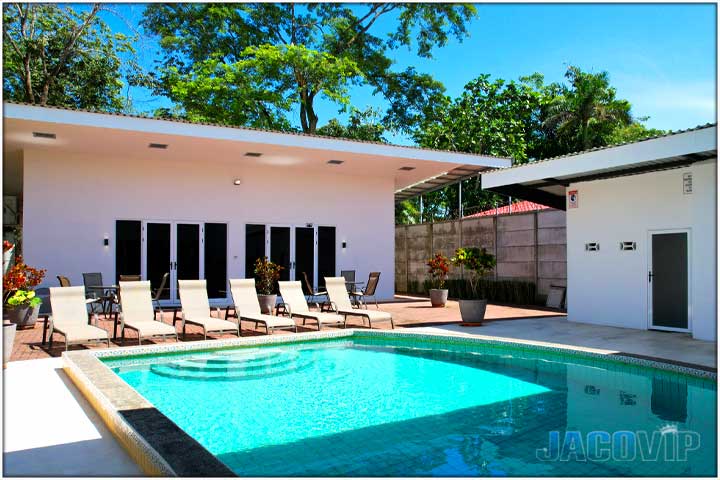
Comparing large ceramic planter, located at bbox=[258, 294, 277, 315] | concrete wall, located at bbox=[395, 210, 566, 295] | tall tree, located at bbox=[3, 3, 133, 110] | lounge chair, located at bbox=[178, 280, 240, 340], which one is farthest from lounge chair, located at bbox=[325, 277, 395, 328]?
tall tree, located at bbox=[3, 3, 133, 110]

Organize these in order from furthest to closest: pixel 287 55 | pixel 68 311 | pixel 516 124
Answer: pixel 516 124 → pixel 287 55 → pixel 68 311

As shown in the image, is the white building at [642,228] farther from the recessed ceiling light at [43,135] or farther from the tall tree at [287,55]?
the tall tree at [287,55]

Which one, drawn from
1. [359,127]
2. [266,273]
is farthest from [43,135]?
[359,127]

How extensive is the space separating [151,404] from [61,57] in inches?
884

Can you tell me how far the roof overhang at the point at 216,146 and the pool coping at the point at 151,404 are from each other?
521 centimetres

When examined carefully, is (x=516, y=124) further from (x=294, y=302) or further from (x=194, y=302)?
(x=194, y=302)

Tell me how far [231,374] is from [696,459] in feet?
17.7

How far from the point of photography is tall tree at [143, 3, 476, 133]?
24.8 meters

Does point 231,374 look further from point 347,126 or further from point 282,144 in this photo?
point 347,126

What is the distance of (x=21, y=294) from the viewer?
770 centimetres

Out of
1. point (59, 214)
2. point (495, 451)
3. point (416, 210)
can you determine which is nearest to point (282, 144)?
point (59, 214)

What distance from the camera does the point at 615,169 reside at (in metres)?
11.1

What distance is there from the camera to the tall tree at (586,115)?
3209cm

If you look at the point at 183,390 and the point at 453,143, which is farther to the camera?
the point at 453,143
